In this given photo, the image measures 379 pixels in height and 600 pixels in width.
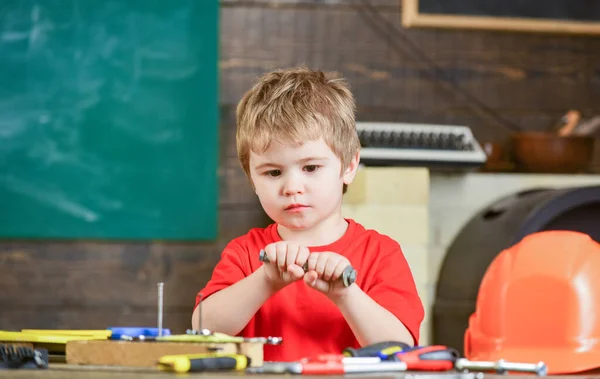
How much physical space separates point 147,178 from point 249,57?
55cm

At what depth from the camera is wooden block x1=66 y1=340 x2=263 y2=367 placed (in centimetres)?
91

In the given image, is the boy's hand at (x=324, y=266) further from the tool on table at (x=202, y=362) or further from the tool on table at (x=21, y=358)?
the tool on table at (x=21, y=358)

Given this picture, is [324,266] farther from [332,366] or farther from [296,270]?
[332,366]

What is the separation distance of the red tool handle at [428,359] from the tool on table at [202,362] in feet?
0.57

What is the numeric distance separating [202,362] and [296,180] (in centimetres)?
53

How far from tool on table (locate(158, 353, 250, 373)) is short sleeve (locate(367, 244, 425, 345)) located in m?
0.52

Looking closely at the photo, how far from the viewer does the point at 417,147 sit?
2.73 meters

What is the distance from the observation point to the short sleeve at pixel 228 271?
4.83ft

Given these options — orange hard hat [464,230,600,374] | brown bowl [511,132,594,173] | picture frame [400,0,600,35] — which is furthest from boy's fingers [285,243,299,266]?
picture frame [400,0,600,35]

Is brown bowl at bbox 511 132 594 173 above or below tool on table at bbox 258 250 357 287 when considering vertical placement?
above

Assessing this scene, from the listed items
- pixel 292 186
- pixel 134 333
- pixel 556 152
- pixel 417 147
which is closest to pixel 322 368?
pixel 134 333

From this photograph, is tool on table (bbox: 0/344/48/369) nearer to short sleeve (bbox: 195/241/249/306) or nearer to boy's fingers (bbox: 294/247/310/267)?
boy's fingers (bbox: 294/247/310/267)

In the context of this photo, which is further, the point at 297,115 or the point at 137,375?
the point at 297,115

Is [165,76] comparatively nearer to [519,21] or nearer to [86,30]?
[86,30]
